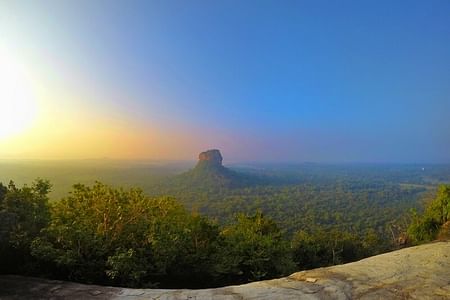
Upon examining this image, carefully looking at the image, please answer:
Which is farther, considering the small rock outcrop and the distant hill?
the small rock outcrop

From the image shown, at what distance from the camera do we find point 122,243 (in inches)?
422

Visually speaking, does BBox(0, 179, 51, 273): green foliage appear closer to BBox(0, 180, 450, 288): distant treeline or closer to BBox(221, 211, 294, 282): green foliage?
BBox(0, 180, 450, 288): distant treeline

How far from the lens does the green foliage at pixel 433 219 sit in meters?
16.3

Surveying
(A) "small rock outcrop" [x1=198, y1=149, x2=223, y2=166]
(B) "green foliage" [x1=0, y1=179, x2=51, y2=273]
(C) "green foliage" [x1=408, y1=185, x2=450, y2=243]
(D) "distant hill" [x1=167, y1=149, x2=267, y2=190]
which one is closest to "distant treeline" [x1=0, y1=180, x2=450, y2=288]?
(B) "green foliage" [x1=0, y1=179, x2=51, y2=273]

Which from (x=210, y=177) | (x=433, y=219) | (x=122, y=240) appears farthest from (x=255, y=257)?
(x=210, y=177)

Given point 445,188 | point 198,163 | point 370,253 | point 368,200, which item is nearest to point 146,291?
point 445,188

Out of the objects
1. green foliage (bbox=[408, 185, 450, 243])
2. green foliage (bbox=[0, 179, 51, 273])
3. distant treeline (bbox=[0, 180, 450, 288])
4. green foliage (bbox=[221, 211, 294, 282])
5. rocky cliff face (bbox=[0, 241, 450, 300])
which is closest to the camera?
rocky cliff face (bbox=[0, 241, 450, 300])

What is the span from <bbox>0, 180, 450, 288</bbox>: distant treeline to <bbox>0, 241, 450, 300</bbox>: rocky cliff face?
1.70m

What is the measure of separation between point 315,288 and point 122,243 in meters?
6.12

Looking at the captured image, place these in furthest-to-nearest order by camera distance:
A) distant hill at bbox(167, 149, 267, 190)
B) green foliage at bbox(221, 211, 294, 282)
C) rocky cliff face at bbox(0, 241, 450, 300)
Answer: distant hill at bbox(167, 149, 267, 190) < green foliage at bbox(221, 211, 294, 282) < rocky cliff face at bbox(0, 241, 450, 300)

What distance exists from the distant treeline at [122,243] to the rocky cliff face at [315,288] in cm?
170

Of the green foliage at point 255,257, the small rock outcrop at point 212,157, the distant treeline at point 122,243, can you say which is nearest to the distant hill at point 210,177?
the small rock outcrop at point 212,157

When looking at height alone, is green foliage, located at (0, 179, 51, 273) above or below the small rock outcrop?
below

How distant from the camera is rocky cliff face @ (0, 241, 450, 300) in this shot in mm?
6488
